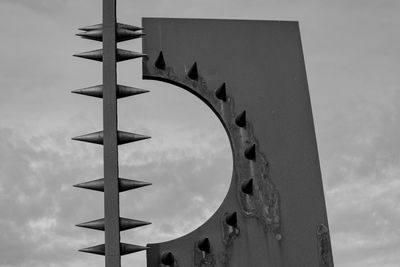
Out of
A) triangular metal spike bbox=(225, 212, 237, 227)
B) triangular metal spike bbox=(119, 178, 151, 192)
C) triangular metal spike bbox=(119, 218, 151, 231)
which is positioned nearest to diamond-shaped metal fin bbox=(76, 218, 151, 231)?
triangular metal spike bbox=(119, 218, 151, 231)

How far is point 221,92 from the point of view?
7730 millimetres

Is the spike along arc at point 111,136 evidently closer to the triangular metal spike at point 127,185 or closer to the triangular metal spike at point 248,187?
the triangular metal spike at point 127,185

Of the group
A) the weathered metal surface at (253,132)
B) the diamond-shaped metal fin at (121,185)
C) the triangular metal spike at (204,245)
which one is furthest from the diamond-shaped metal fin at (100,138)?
the triangular metal spike at (204,245)

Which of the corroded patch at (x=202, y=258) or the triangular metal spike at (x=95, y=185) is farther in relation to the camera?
the corroded patch at (x=202, y=258)

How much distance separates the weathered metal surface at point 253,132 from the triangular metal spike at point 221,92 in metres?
0.01

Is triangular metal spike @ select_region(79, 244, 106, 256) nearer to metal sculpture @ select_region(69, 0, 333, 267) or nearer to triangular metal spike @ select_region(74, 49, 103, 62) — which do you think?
metal sculpture @ select_region(69, 0, 333, 267)

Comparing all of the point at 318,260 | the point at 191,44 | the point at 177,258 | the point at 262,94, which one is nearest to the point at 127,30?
the point at 191,44

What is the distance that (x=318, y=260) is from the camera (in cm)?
731

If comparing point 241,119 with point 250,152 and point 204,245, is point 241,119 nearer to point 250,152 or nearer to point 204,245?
point 250,152

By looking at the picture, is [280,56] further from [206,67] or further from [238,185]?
[238,185]

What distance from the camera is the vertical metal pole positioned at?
20.5 ft

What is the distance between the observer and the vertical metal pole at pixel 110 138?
624 cm

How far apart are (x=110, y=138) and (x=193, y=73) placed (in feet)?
5.34

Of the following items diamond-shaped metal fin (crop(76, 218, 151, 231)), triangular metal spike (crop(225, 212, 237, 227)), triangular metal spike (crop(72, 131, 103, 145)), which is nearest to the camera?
diamond-shaped metal fin (crop(76, 218, 151, 231))
